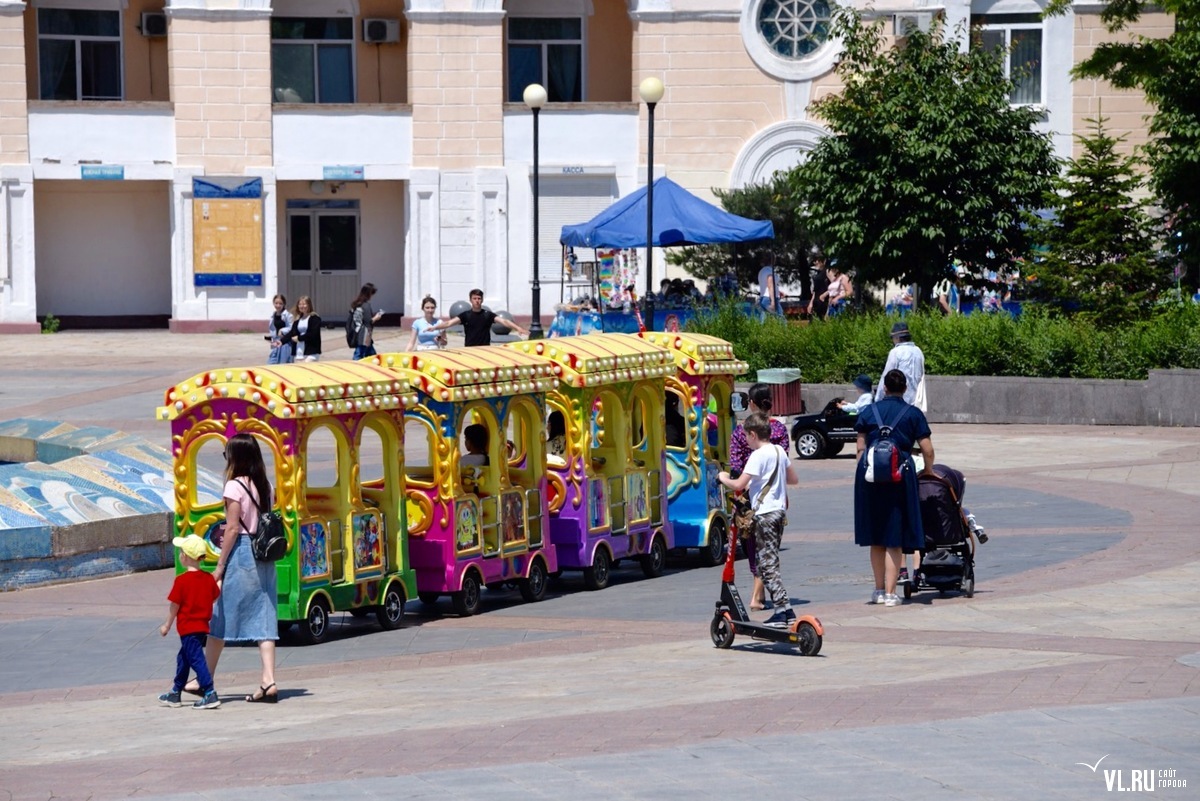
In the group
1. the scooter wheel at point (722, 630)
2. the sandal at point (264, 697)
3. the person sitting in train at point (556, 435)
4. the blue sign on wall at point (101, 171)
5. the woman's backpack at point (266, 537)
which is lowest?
the sandal at point (264, 697)

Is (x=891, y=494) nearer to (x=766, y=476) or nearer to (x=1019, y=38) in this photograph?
(x=766, y=476)

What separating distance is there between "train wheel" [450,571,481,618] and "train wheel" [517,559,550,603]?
573 mm

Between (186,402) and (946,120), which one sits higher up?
(946,120)

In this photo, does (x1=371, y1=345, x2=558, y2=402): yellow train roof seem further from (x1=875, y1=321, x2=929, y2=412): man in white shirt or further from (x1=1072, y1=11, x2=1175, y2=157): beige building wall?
(x1=1072, y1=11, x2=1175, y2=157): beige building wall

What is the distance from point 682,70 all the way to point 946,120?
1193 cm

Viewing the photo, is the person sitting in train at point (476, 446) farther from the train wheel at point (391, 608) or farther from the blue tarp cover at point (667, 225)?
the blue tarp cover at point (667, 225)

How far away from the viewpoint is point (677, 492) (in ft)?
53.3

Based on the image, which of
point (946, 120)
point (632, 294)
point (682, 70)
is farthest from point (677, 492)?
point (682, 70)

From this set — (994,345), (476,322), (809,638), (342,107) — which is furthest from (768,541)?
(342,107)

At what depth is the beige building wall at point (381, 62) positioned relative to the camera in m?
41.7

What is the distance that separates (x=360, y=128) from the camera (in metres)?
39.8

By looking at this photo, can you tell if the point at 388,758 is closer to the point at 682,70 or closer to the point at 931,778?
the point at 931,778

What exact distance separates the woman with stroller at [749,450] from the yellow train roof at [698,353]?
3.78 feet

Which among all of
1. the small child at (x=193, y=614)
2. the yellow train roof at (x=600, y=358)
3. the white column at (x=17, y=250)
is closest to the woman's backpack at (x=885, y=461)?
the yellow train roof at (x=600, y=358)
